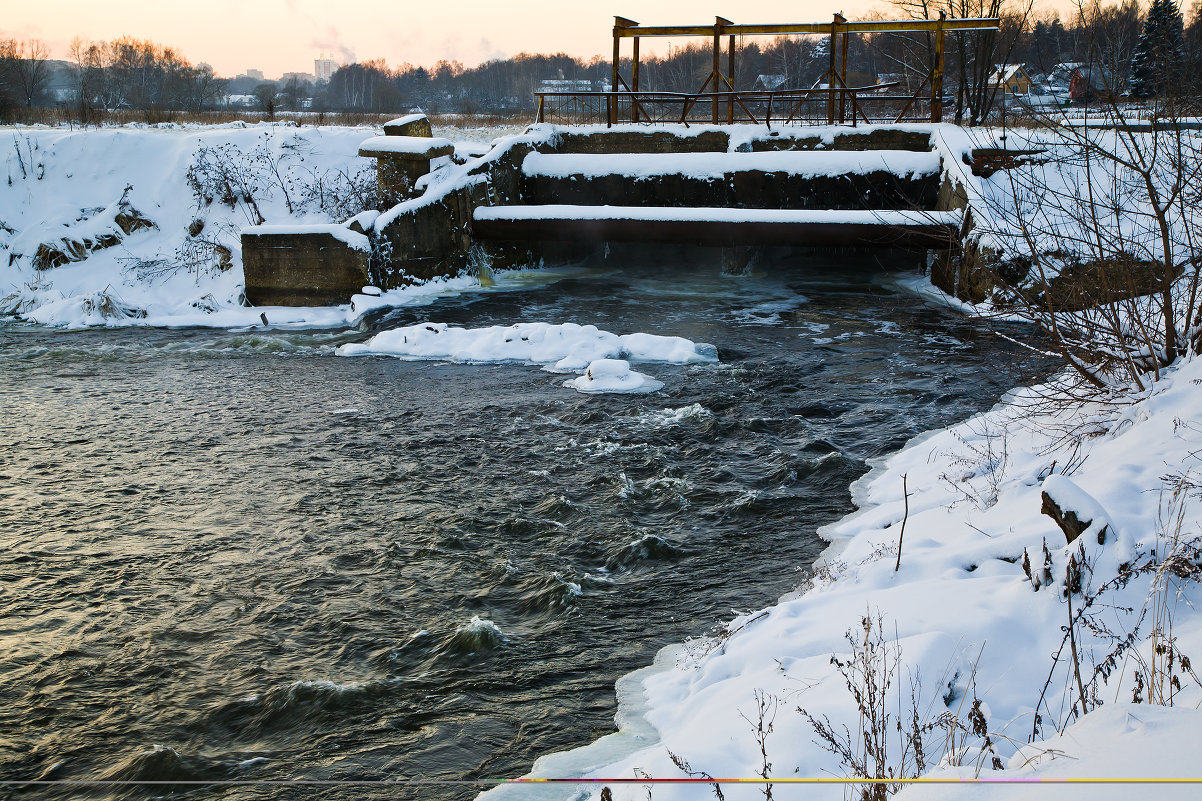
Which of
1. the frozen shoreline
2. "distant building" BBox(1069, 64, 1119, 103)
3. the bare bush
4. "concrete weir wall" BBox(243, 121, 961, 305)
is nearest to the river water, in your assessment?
the frozen shoreline

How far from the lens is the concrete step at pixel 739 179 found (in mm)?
15812

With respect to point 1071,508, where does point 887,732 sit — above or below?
below

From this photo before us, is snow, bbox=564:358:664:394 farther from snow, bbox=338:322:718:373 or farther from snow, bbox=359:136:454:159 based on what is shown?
snow, bbox=359:136:454:159

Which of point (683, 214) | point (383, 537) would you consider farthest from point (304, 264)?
point (383, 537)

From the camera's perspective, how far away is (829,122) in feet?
60.3

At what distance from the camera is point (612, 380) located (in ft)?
30.2

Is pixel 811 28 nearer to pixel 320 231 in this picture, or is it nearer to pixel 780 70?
pixel 320 231

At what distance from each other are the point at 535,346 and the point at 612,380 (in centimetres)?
175

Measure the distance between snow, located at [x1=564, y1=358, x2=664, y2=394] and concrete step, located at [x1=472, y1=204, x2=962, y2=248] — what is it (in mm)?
5944

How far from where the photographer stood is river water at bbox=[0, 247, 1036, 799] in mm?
3855

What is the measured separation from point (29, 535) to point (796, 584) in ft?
14.7

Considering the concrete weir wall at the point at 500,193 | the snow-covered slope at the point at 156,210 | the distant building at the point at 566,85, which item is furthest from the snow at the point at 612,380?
the distant building at the point at 566,85

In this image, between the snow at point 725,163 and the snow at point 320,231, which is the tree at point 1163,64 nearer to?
the snow at point 725,163

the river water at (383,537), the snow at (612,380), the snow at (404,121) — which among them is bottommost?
the river water at (383,537)
